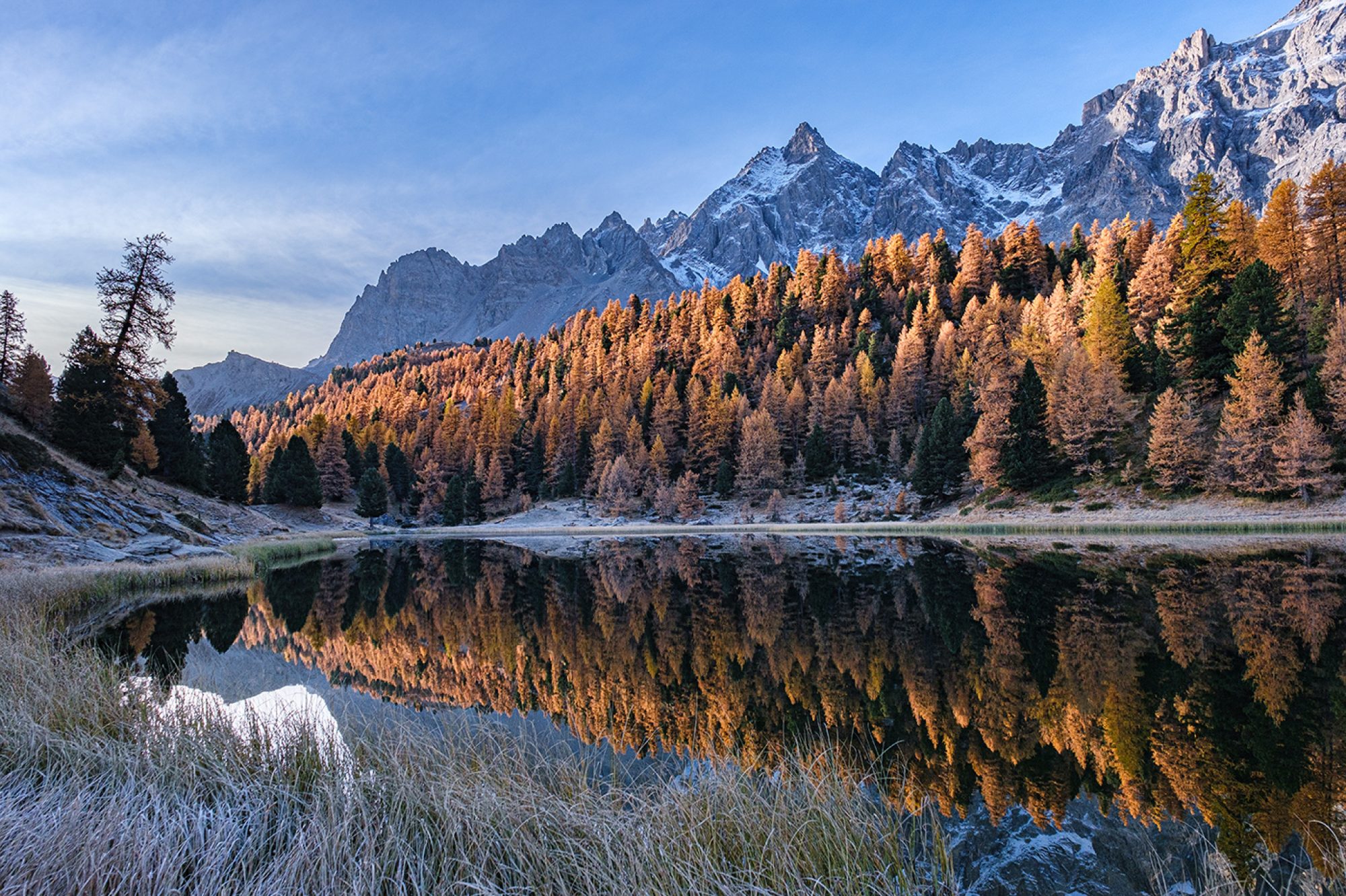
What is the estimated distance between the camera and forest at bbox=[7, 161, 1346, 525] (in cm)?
4034

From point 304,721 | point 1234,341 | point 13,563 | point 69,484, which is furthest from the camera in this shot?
point 1234,341

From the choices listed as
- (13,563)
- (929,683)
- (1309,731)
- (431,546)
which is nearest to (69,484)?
(13,563)

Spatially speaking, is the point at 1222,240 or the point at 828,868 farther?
the point at 1222,240

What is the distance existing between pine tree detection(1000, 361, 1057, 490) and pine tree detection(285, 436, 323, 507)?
243ft

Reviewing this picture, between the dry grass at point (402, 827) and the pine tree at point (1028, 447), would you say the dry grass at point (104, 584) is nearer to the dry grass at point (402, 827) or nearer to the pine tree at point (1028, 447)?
the dry grass at point (402, 827)

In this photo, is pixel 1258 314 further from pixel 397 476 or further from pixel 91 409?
pixel 397 476

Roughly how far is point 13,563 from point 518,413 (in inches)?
3511

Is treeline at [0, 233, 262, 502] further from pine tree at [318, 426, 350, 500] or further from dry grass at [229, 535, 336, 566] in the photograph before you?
pine tree at [318, 426, 350, 500]

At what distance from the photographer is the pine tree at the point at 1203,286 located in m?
47.2

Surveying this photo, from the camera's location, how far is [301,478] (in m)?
72.3

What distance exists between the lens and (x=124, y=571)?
22.8 m

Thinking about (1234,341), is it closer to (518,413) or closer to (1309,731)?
(1309,731)

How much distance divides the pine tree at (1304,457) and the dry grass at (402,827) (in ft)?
151

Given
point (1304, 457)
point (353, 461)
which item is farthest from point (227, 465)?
point (1304, 457)
